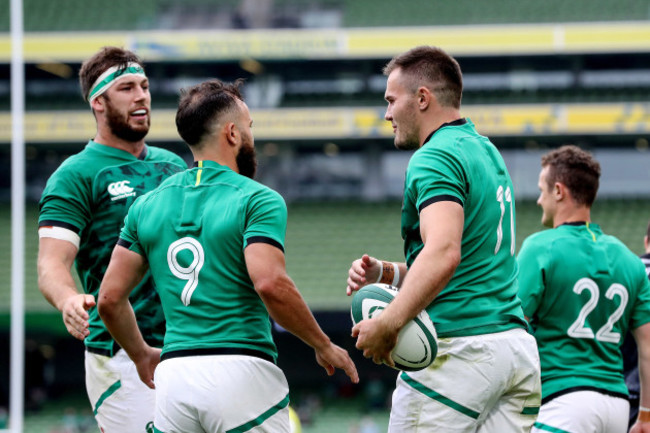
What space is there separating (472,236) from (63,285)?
1.85m

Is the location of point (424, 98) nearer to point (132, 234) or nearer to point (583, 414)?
point (132, 234)

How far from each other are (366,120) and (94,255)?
67.2 feet

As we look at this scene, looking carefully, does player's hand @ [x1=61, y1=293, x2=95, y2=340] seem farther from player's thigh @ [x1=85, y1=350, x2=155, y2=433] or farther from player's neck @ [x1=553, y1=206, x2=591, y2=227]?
player's neck @ [x1=553, y1=206, x2=591, y2=227]

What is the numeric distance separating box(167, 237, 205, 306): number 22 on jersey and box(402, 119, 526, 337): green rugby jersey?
85 centimetres

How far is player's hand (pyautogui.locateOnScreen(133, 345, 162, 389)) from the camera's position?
395 centimetres

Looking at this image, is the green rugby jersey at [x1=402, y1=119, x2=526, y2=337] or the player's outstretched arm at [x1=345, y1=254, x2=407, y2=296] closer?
the green rugby jersey at [x1=402, y1=119, x2=526, y2=337]

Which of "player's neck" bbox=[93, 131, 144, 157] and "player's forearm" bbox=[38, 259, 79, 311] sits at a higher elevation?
"player's neck" bbox=[93, 131, 144, 157]

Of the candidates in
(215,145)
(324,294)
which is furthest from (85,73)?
(324,294)

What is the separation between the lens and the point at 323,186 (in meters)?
25.9

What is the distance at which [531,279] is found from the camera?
4.59 metres

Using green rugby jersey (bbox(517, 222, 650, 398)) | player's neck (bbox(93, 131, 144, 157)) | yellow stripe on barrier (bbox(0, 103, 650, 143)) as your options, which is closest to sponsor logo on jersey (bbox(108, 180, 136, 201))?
A: player's neck (bbox(93, 131, 144, 157))

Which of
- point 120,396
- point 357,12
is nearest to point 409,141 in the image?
point 120,396

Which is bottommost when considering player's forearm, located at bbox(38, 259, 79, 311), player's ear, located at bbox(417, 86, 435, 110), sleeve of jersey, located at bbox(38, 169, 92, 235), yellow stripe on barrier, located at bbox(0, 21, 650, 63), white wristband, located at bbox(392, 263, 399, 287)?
player's forearm, located at bbox(38, 259, 79, 311)

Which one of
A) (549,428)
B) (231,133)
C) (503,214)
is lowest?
(549,428)
